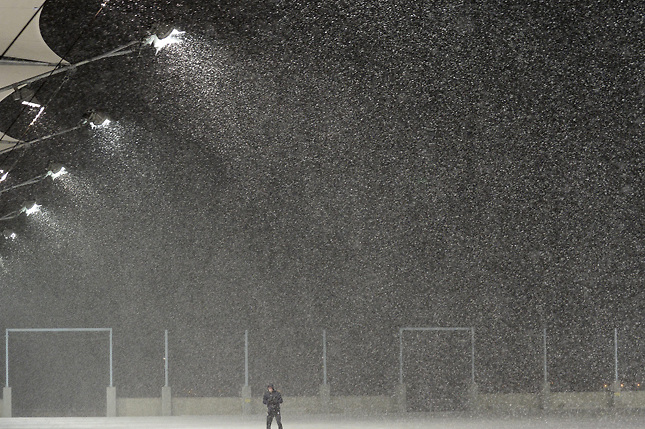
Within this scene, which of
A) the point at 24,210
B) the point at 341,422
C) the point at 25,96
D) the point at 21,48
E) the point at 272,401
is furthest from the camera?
the point at 24,210

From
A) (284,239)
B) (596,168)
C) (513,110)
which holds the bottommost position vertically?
(284,239)

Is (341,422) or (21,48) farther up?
(21,48)

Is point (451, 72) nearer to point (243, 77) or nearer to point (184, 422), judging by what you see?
point (243, 77)

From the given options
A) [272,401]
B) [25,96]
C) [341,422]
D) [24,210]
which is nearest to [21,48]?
[25,96]

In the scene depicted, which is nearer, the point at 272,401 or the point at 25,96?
the point at 25,96

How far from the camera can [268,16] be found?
7131 centimetres

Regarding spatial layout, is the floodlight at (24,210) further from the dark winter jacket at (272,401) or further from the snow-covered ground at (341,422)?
the dark winter jacket at (272,401)

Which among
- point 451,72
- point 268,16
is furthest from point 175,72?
point 451,72

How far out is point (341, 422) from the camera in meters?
24.2

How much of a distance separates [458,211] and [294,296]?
22959 millimetres

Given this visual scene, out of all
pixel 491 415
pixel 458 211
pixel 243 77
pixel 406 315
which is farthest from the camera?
pixel 458 211

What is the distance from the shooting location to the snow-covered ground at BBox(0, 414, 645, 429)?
2306cm

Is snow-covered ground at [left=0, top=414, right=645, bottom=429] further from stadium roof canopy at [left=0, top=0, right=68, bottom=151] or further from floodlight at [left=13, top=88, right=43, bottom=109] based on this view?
stadium roof canopy at [left=0, top=0, right=68, bottom=151]

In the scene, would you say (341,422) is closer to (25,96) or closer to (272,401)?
(272,401)
